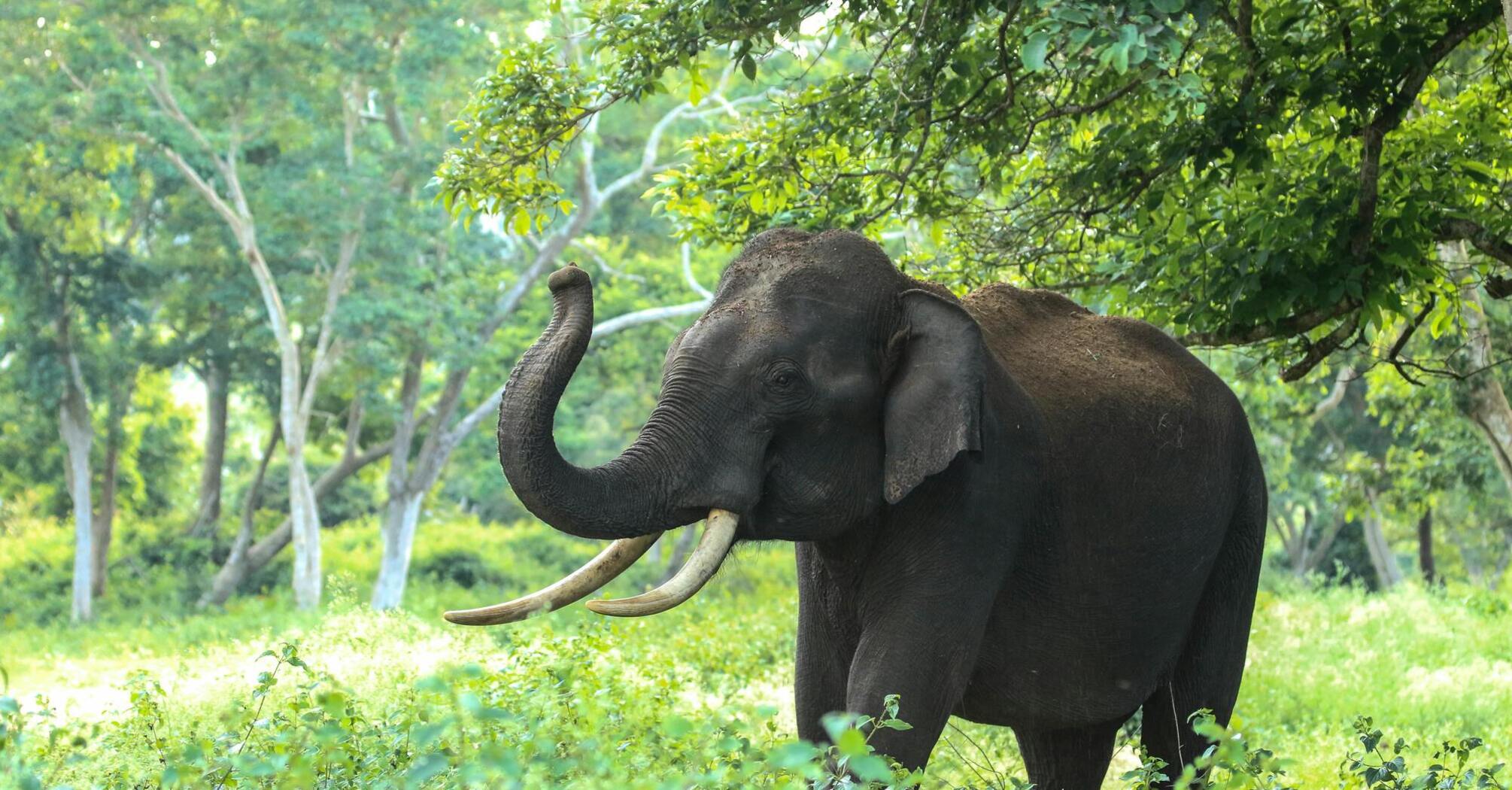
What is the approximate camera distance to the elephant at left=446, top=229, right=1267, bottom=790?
436 centimetres

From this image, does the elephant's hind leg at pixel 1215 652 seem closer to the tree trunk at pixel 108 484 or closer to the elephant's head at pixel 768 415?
the elephant's head at pixel 768 415

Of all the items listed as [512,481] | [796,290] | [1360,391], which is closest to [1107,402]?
[796,290]

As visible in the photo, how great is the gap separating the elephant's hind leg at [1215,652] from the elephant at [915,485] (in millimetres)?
18

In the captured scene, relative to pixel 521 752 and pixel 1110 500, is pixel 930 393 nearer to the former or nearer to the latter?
pixel 1110 500

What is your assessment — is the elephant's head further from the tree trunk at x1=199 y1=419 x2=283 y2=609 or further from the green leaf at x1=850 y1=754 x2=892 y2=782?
the tree trunk at x1=199 y1=419 x2=283 y2=609

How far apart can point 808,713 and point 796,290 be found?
137cm

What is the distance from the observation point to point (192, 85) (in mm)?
23500

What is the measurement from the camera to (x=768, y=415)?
14.6 ft

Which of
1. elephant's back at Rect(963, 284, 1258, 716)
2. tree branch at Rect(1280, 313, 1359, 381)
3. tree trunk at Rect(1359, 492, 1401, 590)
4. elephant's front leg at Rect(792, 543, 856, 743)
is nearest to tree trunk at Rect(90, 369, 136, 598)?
tree trunk at Rect(1359, 492, 1401, 590)

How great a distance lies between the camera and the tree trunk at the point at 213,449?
92.6 feet

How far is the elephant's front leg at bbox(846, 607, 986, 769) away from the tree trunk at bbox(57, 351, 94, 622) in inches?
922

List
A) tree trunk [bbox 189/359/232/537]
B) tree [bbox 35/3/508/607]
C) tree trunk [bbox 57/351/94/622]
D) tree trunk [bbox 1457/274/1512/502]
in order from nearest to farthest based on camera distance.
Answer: tree trunk [bbox 1457/274/1512/502] → tree [bbox 35/3/508/607] → tree trunk [bbox 57/351/94/622] → tree trunk [bbox 189/359/232/537]

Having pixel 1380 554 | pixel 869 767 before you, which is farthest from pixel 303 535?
pixel 869 767

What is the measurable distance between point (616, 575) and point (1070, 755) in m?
2.13
